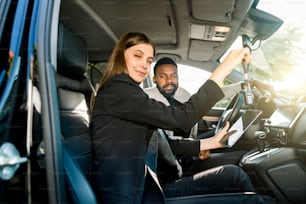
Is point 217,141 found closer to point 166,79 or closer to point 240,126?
point 240,126

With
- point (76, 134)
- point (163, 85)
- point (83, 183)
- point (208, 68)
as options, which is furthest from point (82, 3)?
point (208, 68)

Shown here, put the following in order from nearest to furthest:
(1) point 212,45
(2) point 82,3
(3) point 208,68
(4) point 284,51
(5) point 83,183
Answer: (5) point 83,183
(2) point 82,3
(4) point 284,51
(1) point 212,45
(3) point 208,68

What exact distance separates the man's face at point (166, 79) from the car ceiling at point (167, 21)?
30 centimetres

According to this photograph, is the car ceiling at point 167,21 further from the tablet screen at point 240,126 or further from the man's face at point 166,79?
the tablet screen at point 240,126

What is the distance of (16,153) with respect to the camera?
994mm

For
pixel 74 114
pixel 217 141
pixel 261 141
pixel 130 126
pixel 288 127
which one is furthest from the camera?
pixel 261 141

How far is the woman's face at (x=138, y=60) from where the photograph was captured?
1455 millimetres

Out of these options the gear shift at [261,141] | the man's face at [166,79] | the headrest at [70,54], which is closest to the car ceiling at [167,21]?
the man's face at [166,79]

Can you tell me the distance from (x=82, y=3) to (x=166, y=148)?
920 millimetres

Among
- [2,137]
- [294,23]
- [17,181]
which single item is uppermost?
[294,23]

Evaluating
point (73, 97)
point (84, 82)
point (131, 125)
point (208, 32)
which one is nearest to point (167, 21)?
point (208, 32)

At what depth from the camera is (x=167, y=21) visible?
7.63 ft

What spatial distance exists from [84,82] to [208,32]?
44.8 inches

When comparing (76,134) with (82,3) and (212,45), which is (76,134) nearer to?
(82,3)
